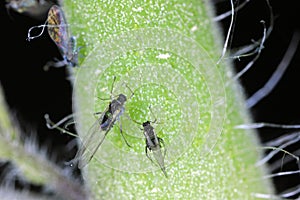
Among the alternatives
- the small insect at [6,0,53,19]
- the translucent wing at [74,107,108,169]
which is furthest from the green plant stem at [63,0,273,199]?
the small insect at [6,0,53,19]

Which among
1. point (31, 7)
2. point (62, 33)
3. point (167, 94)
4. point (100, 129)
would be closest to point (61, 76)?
point (31, 7)

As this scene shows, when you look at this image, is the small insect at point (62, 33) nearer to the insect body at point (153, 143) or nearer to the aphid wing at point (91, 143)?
the aphid wing at point (91, 143)

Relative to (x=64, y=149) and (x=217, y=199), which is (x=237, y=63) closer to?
(x=217, y=199)

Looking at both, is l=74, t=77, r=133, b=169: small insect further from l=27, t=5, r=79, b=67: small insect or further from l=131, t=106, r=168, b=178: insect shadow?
l=27, t=5, r=79, b=67: small insect

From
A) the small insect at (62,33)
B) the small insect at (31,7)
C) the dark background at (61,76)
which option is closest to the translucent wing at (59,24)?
the small insect at (62,33)

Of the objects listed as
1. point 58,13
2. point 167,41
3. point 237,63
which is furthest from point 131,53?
point 237,63
